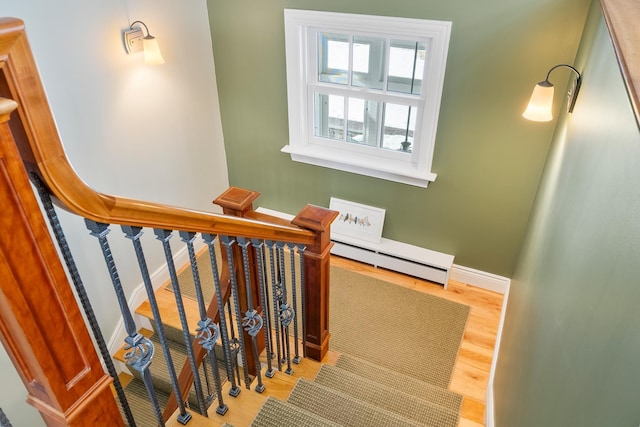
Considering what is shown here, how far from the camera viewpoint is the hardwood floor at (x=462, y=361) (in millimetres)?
1699

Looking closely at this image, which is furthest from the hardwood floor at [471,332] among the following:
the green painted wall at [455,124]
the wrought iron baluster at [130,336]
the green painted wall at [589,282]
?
the wrought iron baluster at [130,336]

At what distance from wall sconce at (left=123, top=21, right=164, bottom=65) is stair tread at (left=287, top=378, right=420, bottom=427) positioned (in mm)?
2207

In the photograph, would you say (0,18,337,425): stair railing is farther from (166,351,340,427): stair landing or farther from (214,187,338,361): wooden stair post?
(214,187,338,361): wooden stair post

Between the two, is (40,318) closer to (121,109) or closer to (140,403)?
(121,109)

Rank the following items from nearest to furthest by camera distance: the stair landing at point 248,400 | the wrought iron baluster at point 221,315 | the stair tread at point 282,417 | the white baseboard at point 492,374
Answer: the wrought iron baluster at point 221,315 → the stair landing at point 248,400 → the stair tread at point 282,417 → the white baseboard at point 492,374

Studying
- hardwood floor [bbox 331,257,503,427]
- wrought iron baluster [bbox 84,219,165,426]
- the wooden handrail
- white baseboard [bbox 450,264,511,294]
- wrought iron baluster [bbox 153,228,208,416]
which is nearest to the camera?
the wooden handrail

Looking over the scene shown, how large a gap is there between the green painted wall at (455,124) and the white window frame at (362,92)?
0.06 meters

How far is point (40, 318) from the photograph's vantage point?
0.81m

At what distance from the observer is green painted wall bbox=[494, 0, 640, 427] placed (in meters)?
0.85

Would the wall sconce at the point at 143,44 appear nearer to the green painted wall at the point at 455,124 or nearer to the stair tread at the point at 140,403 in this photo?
the green painted wall at the point at 455,124

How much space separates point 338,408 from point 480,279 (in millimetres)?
2025

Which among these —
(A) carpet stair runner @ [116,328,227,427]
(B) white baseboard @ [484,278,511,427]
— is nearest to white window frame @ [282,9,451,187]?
(B) white baseboard @ [484,278,511,427]

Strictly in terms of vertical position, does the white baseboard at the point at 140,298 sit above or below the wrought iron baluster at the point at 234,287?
below

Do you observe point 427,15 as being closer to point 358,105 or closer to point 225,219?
Result: point 358,105
